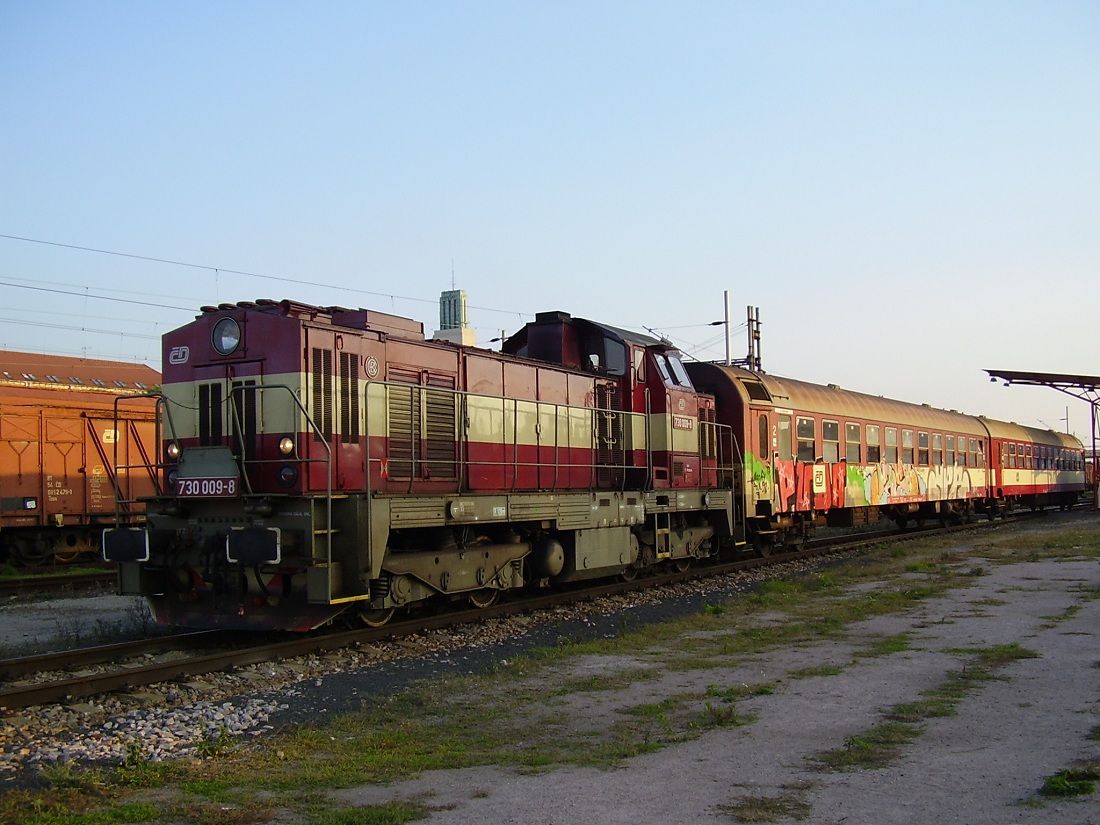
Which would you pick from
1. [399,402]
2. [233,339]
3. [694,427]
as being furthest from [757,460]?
[233,339]

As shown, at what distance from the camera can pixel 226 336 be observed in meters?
10.7

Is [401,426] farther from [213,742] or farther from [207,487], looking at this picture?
[213,742]

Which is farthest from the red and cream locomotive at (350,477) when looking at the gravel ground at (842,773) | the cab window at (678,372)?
the gravel ground at (842,773)

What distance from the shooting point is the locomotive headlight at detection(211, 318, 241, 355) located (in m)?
10.6

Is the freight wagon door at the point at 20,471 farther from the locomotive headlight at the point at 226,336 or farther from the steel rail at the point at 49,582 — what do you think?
the locomotive headlight at the point at 226,336

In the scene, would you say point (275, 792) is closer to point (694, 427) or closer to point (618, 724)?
point (618, 724)

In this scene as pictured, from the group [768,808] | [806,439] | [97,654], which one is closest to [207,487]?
[97,654]

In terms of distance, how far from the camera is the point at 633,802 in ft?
16.6

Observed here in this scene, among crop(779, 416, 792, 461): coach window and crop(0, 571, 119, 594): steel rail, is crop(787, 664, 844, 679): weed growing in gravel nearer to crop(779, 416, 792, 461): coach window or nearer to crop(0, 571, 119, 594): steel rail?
Answer: crop(0, 571, 119, 594): steel rail

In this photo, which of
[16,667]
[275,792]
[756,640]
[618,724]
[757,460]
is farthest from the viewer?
[757,460]

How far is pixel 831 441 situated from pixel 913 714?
16.9 metres

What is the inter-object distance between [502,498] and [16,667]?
5.54 m

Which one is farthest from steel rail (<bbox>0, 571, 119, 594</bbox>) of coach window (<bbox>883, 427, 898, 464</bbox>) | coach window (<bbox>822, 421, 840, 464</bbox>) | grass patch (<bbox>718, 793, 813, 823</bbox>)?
coach window (<bbox>883, 427, 898, 464</bbox>)

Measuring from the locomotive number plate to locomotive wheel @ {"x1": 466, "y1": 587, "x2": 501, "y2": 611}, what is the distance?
3663 millimetres
